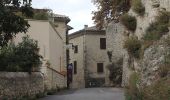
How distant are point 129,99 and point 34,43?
36.3 ft

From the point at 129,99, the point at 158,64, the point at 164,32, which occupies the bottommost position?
the point at 129,99

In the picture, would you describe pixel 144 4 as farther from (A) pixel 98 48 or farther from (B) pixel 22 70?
(A) pixel 98 48

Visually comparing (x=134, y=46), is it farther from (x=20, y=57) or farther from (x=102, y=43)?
(x=102, y=43)

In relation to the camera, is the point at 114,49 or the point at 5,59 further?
the point at 114,49

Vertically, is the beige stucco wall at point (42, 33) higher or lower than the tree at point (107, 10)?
lower

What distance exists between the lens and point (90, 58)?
6512 cm

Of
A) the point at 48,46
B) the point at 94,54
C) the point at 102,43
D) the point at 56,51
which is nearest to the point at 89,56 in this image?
the point at 94,54

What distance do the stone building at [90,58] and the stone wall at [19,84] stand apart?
3575 cm

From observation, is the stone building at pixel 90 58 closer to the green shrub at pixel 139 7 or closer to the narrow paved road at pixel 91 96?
the narrow paved road at pixel 91 96

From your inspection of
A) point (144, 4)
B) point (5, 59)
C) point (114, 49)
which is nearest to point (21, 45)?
point (5, 59)

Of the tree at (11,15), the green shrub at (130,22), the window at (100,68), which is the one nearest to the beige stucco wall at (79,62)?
the window at (100,68)

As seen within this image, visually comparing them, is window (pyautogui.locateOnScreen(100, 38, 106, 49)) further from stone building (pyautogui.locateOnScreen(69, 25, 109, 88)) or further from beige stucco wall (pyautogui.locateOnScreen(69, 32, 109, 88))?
beige stucco wall (pyautogui.locateOnScreen(69, 32, 109, 88))

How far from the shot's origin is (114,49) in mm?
48281

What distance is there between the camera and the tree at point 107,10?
149 ft
